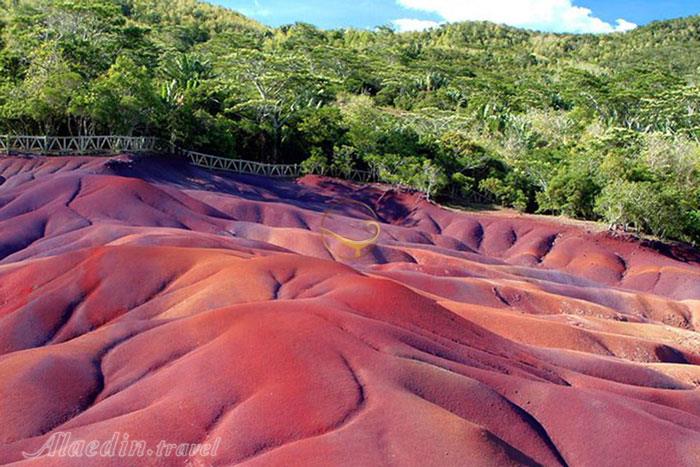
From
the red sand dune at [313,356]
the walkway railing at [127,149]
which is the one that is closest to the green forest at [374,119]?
the walkway railing at [127,149]

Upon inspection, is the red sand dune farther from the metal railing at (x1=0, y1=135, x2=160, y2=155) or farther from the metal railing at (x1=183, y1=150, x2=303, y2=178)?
the metal railing at (x1=183, y1=150, x2=303, y2=178)

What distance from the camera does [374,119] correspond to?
6328 cm

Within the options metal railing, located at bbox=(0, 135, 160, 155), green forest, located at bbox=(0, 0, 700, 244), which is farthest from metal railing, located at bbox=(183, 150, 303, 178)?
metal railing, located at bbox=(0, 135, 160, 155)

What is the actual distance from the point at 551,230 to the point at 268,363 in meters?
38.4

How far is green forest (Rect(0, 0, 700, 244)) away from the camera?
150 feet

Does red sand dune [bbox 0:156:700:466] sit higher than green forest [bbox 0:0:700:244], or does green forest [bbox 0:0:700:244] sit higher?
green forest [bbox 0:0:700:244]

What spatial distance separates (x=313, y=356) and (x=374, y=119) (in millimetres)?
50429

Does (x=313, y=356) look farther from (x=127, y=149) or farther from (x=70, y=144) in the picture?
(x=70, y=144)

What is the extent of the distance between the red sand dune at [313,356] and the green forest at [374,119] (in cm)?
1208

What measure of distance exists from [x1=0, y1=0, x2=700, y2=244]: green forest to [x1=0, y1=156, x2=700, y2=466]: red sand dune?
1208 cm

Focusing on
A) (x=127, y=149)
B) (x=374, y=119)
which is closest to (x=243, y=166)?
(x=127, y=149)

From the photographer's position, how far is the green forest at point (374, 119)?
45594 millimetres

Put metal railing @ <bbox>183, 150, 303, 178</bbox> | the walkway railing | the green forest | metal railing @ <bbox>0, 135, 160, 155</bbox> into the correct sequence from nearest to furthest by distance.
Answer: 1. metal railing @ <bbox>0, 135, 160, 155</bbox>
2. the walkway railing
3. the green forest
4. metal railing @ <bbox>183, 150, 303, 178</bbox>

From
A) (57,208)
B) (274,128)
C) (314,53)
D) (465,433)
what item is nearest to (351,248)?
(57,208)
